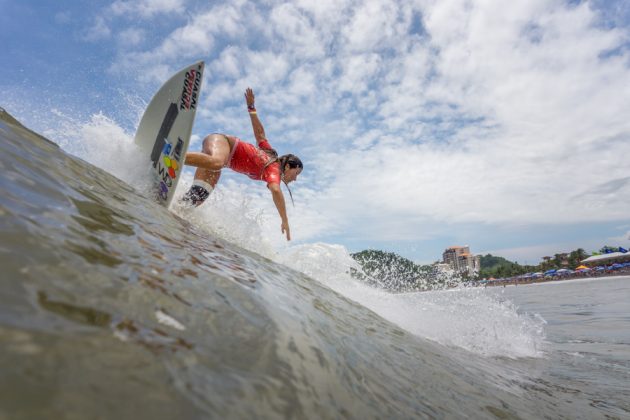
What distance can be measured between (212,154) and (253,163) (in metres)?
0.72

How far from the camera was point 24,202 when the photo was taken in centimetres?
130

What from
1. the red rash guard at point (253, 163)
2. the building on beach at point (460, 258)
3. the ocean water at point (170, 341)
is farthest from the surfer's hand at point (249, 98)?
the building on beach at point (460, 258)

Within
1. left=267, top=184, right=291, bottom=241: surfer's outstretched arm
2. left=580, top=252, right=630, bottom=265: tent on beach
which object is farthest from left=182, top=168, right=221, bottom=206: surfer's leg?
left=580, top=252, right=630, bottom=265: tent on beach

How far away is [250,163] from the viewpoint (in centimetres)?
556

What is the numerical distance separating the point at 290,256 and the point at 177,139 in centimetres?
271

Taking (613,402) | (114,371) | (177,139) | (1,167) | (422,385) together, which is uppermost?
(177,139)

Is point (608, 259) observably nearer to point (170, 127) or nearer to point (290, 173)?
point (290, 173)

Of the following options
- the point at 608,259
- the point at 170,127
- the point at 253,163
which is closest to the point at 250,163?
the point at 253,163

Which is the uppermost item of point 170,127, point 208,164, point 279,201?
point 170,127

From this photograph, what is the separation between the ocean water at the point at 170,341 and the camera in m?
0.72

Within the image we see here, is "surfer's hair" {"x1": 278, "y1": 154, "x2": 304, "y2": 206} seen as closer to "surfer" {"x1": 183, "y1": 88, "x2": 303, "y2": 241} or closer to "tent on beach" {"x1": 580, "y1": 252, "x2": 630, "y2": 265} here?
"surfer" {"x1": 183, "y1": 88, "x2": 303, "y2": 241}

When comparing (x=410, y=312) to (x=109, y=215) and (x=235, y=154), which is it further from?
(x=109, y=215)

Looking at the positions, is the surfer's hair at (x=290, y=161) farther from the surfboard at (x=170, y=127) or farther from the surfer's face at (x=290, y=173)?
the surfboard at (x=170, y=127)

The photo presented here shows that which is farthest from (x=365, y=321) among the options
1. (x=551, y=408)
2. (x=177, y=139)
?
(x=177, y=139)
